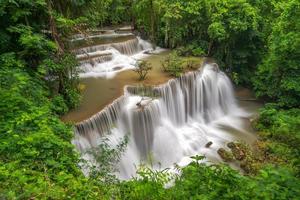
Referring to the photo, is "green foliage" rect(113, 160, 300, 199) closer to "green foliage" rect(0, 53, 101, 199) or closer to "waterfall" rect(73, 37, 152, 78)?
"green foliage" rect(0, 53, 101, 199)

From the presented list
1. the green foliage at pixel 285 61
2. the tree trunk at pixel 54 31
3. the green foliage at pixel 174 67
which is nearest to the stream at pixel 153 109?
the green foliage at pixel 174 67

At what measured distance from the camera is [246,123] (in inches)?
508

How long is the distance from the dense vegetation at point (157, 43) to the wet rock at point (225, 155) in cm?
122

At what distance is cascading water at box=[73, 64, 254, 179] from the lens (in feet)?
30.7

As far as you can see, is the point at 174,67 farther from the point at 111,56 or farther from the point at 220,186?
the point at 220,186

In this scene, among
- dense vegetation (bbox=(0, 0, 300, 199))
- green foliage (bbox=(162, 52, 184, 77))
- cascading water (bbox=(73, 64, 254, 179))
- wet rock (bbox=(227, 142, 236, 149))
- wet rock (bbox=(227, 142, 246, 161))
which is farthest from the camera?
green foliage (bbox=(162, 52, 184, 77))

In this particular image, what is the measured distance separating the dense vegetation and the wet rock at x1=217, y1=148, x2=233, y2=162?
3.99 feet

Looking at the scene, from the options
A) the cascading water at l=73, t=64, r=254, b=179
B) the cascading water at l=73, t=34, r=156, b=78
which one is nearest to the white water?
the cascading water at l=73, t=34, r=156, b=78

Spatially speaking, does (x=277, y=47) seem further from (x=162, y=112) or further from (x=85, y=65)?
(x=85, y=65)

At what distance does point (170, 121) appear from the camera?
11844mm

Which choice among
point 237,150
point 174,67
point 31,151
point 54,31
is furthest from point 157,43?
point 31,151

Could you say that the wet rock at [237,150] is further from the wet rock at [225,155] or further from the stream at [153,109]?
the stream at [153,109]

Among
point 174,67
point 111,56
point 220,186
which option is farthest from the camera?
point 111,56

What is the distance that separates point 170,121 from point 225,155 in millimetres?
2441
